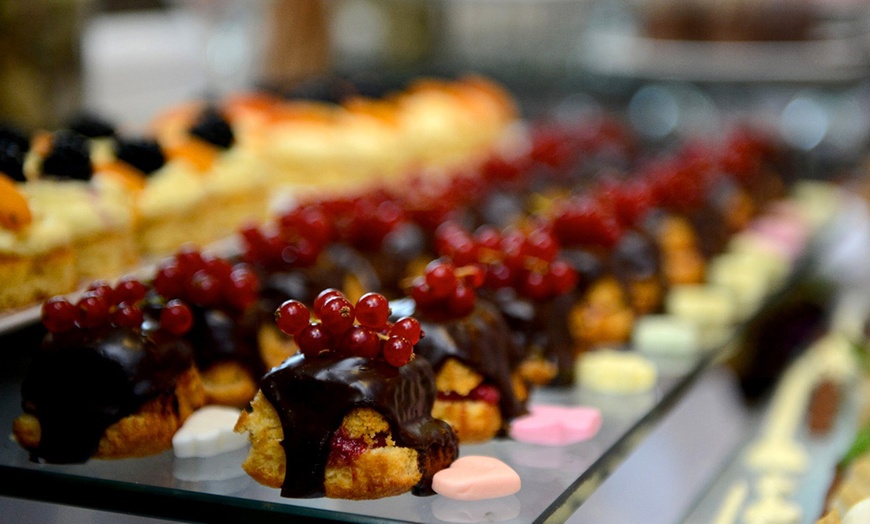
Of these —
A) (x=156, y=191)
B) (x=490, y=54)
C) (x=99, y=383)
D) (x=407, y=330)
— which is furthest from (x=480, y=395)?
(x=490, y=54)

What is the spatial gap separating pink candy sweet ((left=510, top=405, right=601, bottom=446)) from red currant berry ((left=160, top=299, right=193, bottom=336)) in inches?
24.4

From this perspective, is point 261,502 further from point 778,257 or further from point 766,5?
point 766,5

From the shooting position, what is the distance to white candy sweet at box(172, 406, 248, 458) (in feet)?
5.76

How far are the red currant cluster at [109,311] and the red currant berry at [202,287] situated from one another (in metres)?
0.08

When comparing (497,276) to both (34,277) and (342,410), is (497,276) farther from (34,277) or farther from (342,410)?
(34,277)

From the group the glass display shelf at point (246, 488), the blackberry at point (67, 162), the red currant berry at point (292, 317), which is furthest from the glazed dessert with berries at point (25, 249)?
the red currant berry at point (292, 317)

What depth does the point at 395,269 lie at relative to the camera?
2619mm

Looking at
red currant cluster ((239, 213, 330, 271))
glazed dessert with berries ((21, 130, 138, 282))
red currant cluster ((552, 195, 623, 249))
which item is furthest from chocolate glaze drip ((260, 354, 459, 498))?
red currant cluster ((552, 195, 623, 249))

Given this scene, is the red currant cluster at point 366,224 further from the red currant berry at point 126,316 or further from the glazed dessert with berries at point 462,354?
the red currant berry at point 126,316

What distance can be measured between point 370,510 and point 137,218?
128 centimetres

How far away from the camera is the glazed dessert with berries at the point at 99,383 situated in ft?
5.61

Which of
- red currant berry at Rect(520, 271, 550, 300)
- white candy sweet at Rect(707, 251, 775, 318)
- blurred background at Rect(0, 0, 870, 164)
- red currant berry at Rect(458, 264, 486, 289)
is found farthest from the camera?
blurred background at Rect(0, 0, 870, 164)

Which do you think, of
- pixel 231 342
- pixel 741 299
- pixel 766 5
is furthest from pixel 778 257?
pixel 766 5

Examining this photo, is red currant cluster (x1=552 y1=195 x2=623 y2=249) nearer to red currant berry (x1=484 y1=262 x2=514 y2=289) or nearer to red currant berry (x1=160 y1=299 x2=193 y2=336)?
red currant berry (x1=484 y1=262 x2=514 y2=289)
